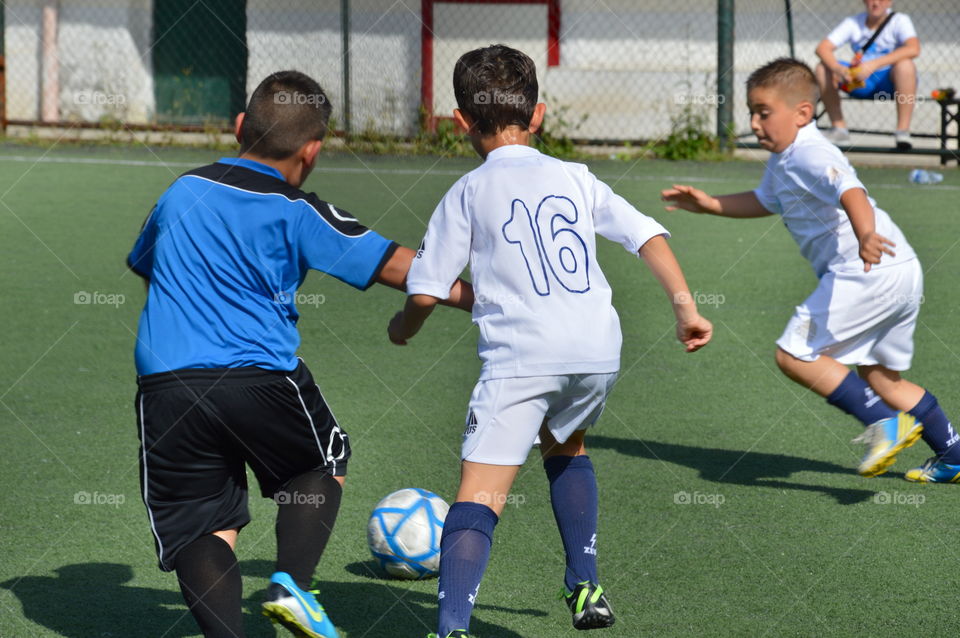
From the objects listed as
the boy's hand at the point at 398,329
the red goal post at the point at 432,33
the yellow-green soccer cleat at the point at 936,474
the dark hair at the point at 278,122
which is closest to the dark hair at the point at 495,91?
the dark hair at the point at 278,122

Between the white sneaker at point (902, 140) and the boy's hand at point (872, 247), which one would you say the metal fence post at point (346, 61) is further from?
the boy's hand at point (872, 247)

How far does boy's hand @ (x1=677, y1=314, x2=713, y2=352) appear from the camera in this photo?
3.08 metres

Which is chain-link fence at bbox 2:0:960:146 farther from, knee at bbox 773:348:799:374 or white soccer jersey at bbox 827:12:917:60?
knee at bbox 773:348:799:374

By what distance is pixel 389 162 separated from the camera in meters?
14.8

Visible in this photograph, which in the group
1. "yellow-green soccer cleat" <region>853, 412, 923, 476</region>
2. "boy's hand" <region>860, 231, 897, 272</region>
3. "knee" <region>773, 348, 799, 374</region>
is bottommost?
"yellow-green soccer cleat" <region>853, 412, 923, 476</region>

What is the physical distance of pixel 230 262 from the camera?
2928mm

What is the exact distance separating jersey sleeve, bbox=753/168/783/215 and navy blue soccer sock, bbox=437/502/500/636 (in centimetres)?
227

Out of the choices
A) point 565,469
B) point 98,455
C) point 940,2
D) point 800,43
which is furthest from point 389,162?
point 565,469

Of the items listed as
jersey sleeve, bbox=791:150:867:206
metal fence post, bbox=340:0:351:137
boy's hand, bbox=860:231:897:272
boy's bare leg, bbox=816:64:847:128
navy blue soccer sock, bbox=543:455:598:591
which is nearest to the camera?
navy blue soccer sock, bbox=543:455:598:591

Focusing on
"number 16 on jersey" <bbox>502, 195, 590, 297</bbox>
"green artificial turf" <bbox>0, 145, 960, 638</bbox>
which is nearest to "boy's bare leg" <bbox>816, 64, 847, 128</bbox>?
"green artificial turf" <bbox>0, 145, 960, 638</bbox>

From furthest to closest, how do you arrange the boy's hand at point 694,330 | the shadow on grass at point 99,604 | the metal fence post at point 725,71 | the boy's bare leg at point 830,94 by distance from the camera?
the metal fence post at point 725,71 < the boy's bare leg at point 830,94 < the shadow on grass at point 99,604 < the boy's hand at point 694,330

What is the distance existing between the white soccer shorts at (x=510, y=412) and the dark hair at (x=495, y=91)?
63cm

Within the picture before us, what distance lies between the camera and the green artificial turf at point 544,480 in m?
3.47

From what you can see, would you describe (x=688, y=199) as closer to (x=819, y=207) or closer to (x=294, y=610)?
(x=819, y=207)
